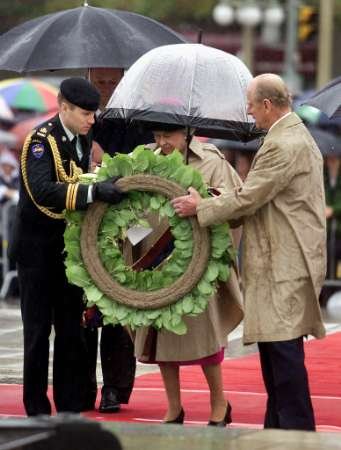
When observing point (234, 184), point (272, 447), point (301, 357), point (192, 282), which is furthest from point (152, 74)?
point (272, 447)

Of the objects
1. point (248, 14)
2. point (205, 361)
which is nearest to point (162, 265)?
point (205, 361)

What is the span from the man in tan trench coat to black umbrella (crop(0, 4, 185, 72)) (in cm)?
229

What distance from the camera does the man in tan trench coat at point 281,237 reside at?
7672 millimetres

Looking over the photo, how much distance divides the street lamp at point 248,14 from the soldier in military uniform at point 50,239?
34.0 metres

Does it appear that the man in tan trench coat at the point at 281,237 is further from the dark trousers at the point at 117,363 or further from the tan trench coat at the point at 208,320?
the dark trousers at the point at 117,363

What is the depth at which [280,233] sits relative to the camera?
25.3 ft

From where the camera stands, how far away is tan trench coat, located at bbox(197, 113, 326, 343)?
7660mm

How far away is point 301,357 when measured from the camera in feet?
25.5

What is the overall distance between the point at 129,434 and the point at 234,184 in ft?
12.2

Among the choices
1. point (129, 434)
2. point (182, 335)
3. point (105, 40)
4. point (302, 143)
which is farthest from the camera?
point (105, 40)

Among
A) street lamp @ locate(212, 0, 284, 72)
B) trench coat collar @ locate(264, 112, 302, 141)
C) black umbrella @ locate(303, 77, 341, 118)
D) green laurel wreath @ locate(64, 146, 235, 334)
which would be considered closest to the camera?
trench coat collar @ locate(264, 112, 302, 141)

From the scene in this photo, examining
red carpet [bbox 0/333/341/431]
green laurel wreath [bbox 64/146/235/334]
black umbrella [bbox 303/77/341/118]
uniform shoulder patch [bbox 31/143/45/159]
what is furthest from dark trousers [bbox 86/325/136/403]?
black umbrella [bbox 303/77/341/118]

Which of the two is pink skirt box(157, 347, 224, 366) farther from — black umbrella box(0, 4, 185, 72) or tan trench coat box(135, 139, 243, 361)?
black umbrella box(0, 4, 185, 72)

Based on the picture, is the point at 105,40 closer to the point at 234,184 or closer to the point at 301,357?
the point at 234,184
